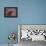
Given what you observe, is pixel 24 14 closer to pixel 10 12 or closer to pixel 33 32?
pixel 10 12

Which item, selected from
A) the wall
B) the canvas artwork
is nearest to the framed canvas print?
the wall

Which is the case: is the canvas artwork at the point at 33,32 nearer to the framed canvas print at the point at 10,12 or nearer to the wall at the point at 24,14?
the wall at the point at 24,14

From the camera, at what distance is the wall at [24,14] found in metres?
4.54

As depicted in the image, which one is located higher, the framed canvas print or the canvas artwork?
the framed canvas print

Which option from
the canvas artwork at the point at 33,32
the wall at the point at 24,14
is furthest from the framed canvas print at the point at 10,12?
the canvas artwork at the point at 33,32

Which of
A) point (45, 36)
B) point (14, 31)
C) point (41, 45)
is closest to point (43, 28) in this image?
point (45, 36)

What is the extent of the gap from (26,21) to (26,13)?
0.87 ft

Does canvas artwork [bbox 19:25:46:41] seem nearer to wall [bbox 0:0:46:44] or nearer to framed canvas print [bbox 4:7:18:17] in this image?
wall [bbox 0:0:46:44]

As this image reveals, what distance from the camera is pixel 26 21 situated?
455 cm

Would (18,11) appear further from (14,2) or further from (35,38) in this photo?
(35,38)

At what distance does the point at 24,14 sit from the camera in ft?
14.9

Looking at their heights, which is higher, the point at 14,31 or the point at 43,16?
the point at 43,16

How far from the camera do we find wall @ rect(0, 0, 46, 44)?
454 centimetres

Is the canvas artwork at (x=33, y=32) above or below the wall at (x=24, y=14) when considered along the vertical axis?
below
